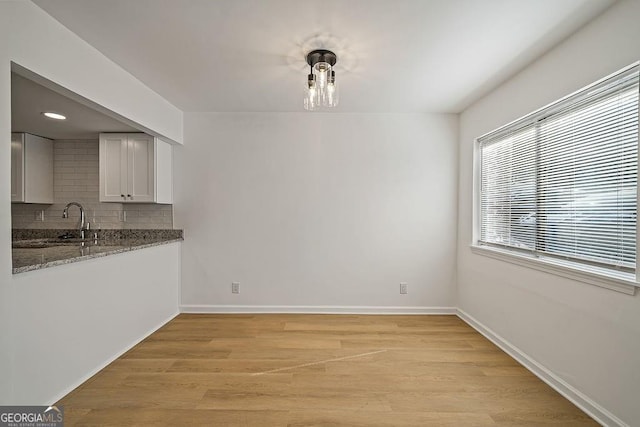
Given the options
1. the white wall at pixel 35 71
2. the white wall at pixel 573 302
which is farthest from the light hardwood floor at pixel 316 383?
the white wall at pixel 35 71

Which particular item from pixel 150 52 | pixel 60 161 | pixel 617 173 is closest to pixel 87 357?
pixel 150 52

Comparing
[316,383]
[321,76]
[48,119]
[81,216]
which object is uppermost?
[321,76]

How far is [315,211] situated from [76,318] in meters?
2.62

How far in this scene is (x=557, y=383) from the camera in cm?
235

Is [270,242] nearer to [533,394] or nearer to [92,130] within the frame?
[92,130]

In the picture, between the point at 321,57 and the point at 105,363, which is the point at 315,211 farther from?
the point at 105,363

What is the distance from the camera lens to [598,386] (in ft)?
6.62

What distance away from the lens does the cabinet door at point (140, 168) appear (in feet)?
12.5

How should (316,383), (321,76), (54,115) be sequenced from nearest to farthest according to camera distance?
(316,383), (321,76), (54,115)

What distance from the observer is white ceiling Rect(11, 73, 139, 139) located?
104 inches

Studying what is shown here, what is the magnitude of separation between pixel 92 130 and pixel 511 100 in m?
4.60

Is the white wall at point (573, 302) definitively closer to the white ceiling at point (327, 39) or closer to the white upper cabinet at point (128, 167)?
the white ceiling at point (327, 39)

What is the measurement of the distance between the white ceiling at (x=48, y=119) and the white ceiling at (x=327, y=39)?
66 cm
